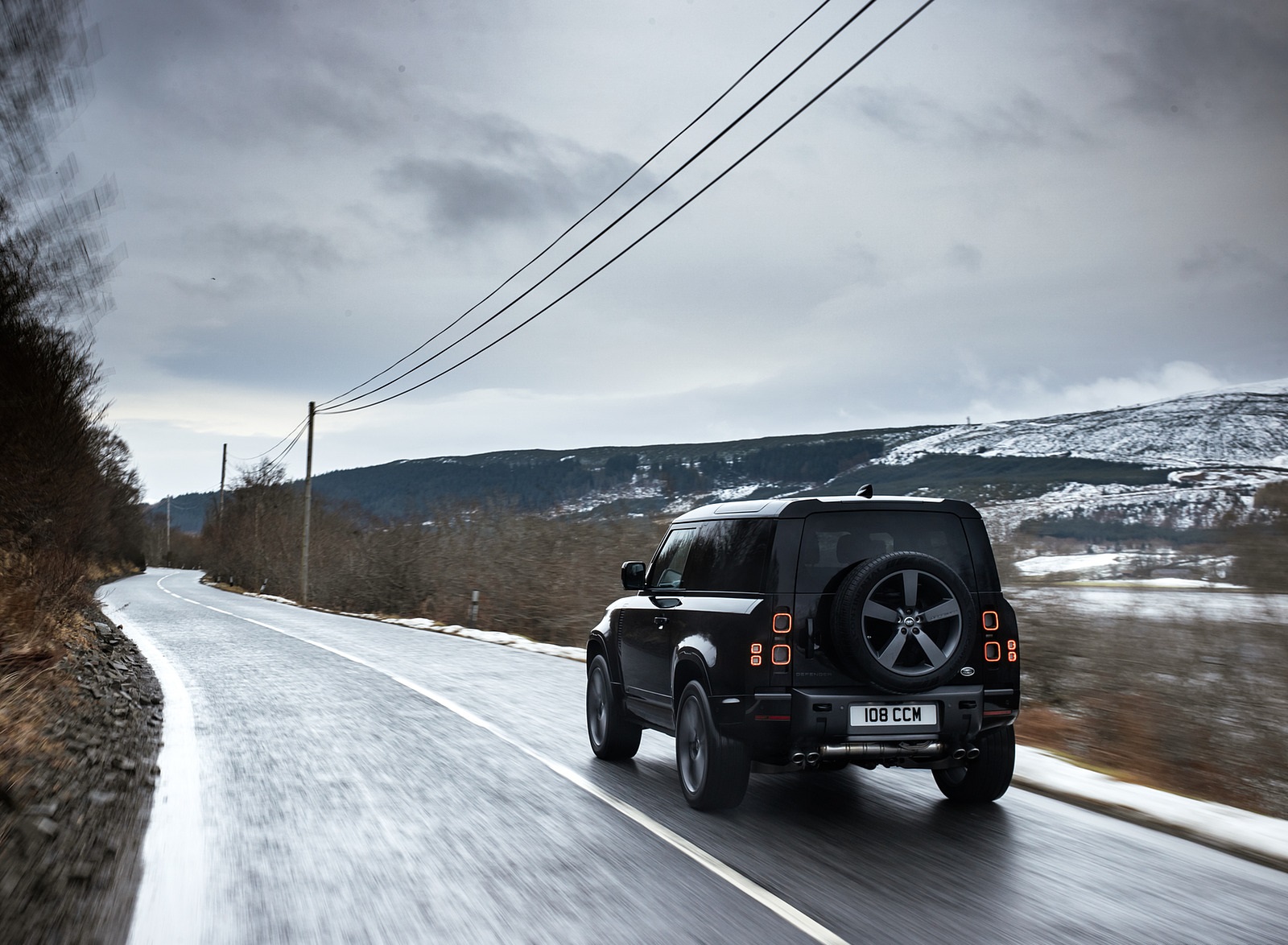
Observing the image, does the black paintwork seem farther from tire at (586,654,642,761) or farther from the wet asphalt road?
tire at (586,654,642,761)

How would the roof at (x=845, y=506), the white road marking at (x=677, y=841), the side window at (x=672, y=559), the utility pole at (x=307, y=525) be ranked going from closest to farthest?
the white road marking at (x=677, y=841) < the roof at (x=845, y=506) < the side window at (x=672, y=559) < the utility pole at (x=307, y=525)

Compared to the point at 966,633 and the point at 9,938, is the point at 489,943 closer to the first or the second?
the point at 9,938

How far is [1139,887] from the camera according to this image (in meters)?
5.14

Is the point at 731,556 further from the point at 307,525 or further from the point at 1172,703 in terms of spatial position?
the point at 307,525

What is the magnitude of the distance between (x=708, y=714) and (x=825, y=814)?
967 millimetres

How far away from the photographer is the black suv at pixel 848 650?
6281mm

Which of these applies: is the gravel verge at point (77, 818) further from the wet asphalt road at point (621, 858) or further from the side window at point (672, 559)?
the side window at point (672, 559)

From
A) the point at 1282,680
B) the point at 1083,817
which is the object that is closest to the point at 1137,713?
the point at 1282,680

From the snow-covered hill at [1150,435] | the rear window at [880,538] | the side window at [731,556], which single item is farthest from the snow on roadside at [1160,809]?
the snow-covered hill at [1150,435]

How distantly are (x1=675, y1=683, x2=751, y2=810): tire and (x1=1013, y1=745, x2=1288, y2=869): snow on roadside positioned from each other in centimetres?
238

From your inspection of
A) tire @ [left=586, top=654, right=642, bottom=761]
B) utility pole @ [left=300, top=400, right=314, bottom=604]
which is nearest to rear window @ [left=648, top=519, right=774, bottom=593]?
tire @ [left=586, top=654, right=642, bottom=761]

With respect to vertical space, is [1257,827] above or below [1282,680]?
below

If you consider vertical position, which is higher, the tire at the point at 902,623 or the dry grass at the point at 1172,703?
the tire at the point at 902,623

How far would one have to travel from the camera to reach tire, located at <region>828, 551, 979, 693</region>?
20.4 feet
